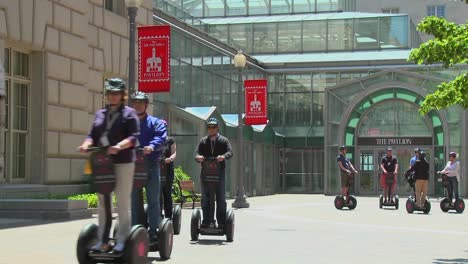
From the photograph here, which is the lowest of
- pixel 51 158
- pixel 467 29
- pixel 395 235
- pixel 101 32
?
pixel 395 235

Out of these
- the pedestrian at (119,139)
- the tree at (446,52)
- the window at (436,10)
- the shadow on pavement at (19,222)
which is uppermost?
the window at (436,10)

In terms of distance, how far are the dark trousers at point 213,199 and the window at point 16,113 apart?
7638 mm

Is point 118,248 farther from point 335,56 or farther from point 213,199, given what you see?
point 335,56

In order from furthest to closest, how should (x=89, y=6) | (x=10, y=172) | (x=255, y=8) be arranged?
(x=255, y=8), (x=89, y=6), (x=10, y=172)

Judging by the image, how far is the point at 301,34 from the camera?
154 ft

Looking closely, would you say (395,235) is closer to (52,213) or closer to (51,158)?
(52,213)

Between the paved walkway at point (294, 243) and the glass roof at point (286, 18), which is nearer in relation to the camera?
the paved walkway at point (294, 243)

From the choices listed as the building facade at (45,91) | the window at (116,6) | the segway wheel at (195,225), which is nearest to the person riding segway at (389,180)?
the window at (116,6)

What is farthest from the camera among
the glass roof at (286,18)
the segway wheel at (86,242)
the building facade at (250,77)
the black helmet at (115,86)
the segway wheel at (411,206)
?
the glass roof at (286,18)

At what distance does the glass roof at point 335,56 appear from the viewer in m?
44.2

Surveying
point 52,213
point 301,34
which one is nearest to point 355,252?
point 52,213

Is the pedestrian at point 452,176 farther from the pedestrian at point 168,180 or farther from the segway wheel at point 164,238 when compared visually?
the segway wheel at point 164,238

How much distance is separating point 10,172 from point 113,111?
36.1 feet

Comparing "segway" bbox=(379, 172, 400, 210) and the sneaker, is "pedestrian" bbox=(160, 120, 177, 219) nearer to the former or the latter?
the sneaker
